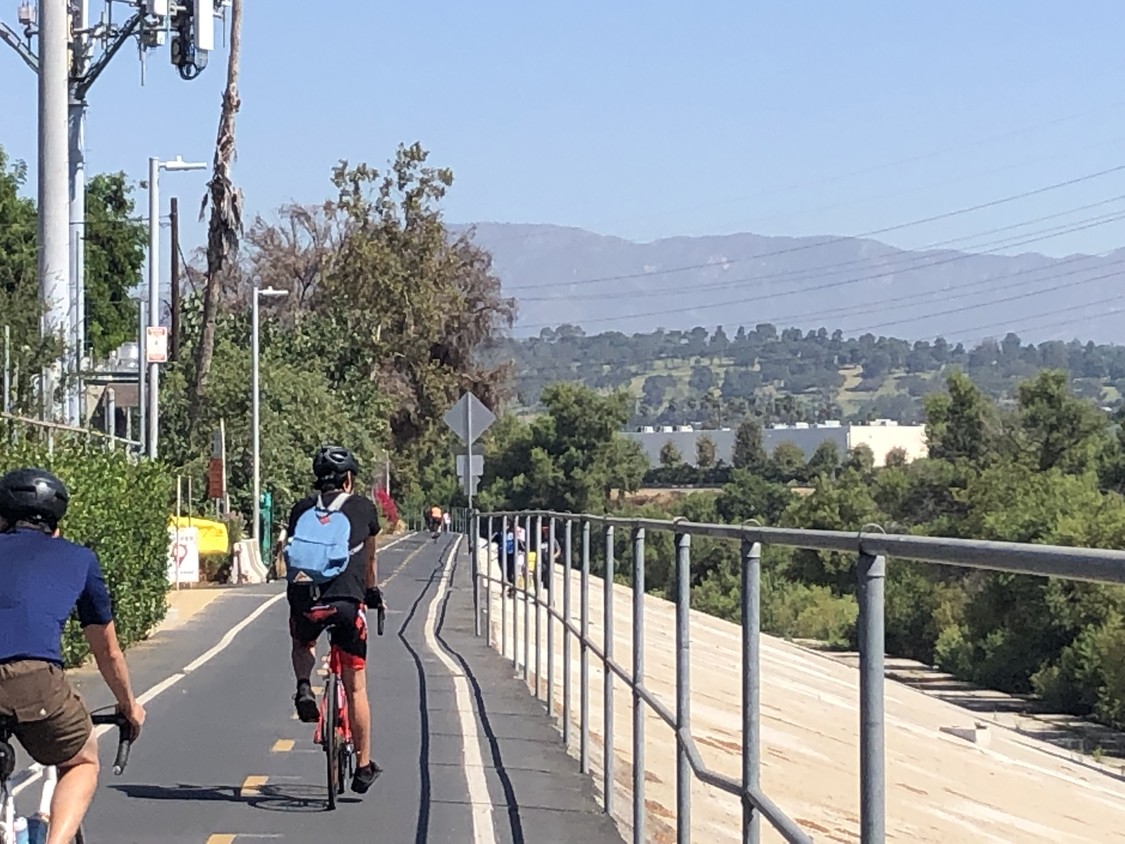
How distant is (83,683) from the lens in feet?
57.6

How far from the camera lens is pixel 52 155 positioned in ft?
76.3

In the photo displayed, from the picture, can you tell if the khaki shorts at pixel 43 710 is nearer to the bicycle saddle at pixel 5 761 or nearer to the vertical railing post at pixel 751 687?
the bicycle saddle at pixel 5 761

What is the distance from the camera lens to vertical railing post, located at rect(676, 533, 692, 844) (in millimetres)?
7340

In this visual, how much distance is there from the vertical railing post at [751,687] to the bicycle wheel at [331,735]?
5.07 meters

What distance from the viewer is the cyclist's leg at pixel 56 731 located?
590 centimetres

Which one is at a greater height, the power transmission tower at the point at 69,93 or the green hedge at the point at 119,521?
the power transmission tower at the point at 69,93

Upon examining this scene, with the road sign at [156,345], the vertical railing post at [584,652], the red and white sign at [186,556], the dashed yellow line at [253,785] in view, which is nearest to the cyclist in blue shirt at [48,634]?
the dashed yellow line at [253,785]

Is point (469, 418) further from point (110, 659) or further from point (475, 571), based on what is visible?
point (110, 659)

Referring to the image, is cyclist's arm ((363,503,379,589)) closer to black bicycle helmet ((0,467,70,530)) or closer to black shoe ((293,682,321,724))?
black shoe ((293,682,321,724))

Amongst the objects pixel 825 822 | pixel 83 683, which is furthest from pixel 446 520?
pixel 825 822

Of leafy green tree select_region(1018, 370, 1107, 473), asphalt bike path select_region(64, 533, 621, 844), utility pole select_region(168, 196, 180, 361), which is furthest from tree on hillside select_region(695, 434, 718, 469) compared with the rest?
asphalt bike path select_region(64, 533, 621, 844)

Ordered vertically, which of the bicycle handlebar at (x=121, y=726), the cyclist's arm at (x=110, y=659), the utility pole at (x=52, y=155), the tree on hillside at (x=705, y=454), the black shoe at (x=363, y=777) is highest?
the utility pole at (x=52, y=155)

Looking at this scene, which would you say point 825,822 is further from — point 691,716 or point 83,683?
point 83,683

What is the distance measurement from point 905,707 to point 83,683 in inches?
575
